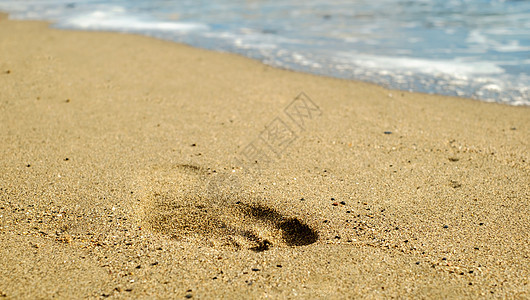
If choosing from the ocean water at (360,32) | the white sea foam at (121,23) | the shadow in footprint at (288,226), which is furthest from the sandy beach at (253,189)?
the white sea foam at (121,23)

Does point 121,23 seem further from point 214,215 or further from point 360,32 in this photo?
point 214,215

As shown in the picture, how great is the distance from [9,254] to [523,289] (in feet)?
7.33

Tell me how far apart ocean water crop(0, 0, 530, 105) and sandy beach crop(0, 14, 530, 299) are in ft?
1.97

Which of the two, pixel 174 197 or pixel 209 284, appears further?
pixel 174 197

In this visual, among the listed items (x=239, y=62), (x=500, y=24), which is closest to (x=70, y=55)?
(x=239, y=62)

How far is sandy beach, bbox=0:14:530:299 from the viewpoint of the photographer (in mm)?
2021

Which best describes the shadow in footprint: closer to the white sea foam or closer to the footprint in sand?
the footprint in sand

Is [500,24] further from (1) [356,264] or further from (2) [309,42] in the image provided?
(1) [356,264]

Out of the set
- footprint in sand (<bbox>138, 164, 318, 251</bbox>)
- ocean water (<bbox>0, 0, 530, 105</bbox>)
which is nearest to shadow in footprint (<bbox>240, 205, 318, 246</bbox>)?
footprint in sand (<bbox>138, 164, 318, 251</bbox>)

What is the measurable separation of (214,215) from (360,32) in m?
4.90

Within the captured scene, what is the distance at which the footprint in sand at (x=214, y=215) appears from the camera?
7.60 ft

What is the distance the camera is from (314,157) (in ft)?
10.2

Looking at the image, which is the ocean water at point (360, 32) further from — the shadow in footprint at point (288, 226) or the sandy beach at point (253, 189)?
the shadow in footprint at point (288, 226)

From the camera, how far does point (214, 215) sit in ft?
8.14
